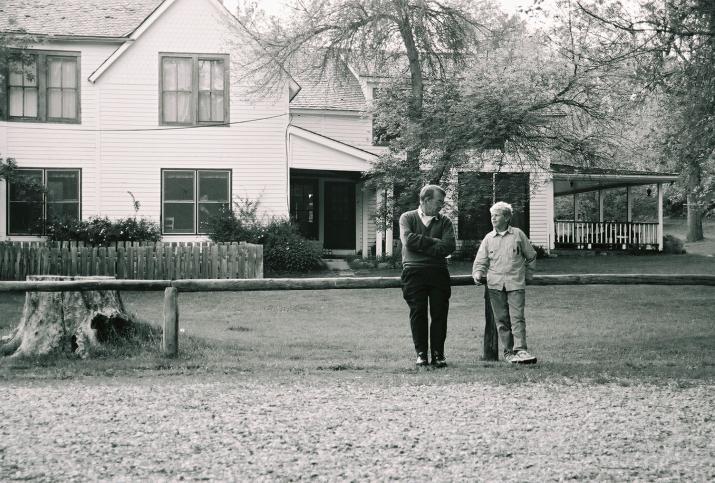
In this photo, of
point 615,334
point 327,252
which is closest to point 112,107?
point 327,252

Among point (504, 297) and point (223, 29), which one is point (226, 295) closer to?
point (223, 29)

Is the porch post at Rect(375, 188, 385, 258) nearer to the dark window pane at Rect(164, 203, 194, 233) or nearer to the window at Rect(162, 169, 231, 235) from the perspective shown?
the window at Rect(162, 169, 231, 235)

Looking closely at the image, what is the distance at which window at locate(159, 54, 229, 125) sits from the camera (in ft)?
79.7

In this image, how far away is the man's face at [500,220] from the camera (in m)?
8.91

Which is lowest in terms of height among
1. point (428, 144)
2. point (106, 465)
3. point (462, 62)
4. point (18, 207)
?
point (106, 465)

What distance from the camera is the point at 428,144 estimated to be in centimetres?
2275

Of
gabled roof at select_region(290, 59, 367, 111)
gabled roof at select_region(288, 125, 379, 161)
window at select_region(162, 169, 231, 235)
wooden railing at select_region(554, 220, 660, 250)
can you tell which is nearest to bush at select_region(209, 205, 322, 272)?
window at select_region(162, 169, 231, 235)

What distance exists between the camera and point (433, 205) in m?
8.66

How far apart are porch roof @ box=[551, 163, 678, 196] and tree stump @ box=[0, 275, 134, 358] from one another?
67.5 ft

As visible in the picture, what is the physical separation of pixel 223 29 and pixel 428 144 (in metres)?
6.85

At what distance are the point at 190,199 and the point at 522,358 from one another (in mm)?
17038

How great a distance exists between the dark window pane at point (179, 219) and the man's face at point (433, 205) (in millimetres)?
16708

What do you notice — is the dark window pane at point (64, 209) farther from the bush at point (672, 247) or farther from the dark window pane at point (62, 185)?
the bush at point (672, 247)

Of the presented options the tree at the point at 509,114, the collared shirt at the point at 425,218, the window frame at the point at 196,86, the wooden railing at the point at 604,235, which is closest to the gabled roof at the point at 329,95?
the window frame at the point at 196,86
